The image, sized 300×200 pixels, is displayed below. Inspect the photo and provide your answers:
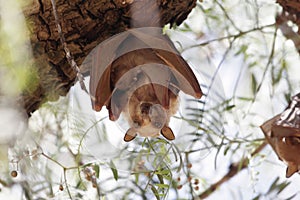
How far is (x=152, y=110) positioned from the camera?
0.35m

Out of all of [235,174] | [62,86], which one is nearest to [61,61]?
[62,86]

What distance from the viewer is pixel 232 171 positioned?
26.2 inches

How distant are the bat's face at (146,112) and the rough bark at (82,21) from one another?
0.06 m

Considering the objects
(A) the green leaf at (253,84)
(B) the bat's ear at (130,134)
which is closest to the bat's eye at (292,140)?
(B) the bat's ear at (130,134)

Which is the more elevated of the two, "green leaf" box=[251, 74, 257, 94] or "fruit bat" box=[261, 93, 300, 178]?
"green leaf" box=[251, 74, 257, 94]

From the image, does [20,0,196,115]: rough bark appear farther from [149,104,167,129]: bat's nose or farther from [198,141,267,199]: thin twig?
[198,141,267,199]: thin twig

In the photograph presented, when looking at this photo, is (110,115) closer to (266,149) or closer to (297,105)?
(297,105)

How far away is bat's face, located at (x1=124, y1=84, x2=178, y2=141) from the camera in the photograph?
1.14ft

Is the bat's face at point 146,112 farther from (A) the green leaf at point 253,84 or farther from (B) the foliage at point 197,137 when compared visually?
(A) the green leaf at point 253,84

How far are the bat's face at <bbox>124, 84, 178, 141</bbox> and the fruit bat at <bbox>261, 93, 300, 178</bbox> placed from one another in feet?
0.30

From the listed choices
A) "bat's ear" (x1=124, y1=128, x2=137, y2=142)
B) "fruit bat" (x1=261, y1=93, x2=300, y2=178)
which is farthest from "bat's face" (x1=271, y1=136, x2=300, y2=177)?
"bat's ear" (x1=124, y1=128, x2=137, y2=142)

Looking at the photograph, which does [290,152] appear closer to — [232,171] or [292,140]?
[292,140]

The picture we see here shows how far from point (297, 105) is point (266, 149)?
0.24 metres

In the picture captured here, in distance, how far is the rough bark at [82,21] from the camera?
40 centimetres
